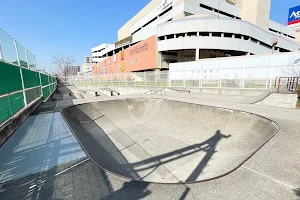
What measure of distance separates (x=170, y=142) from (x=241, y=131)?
2.87 meters

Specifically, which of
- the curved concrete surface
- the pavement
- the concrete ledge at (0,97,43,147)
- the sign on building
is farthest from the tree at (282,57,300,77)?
the sign on building

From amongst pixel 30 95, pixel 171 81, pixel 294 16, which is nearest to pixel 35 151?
pixel 30 95

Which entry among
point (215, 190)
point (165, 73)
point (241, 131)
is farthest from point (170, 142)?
point (165, 73)

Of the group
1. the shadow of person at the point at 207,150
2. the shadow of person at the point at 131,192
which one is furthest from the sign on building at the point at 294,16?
the shadow of person at the point at 131,192

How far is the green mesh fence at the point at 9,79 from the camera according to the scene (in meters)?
4.45

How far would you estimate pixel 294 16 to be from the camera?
28.8 meters

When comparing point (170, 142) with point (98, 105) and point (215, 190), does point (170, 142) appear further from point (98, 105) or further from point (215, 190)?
point (98, 105)

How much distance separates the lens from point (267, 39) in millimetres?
32469

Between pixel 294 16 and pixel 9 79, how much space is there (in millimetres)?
45676

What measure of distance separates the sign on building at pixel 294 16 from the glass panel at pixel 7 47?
44.8m

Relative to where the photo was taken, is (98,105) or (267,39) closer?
(98,105)

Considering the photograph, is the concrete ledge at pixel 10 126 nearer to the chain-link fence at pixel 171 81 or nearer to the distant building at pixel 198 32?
the chain-link fence at pixel 171 81

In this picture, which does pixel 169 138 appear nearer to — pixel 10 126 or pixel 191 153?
pixel 191 153

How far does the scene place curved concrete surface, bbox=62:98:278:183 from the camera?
13.5ft
